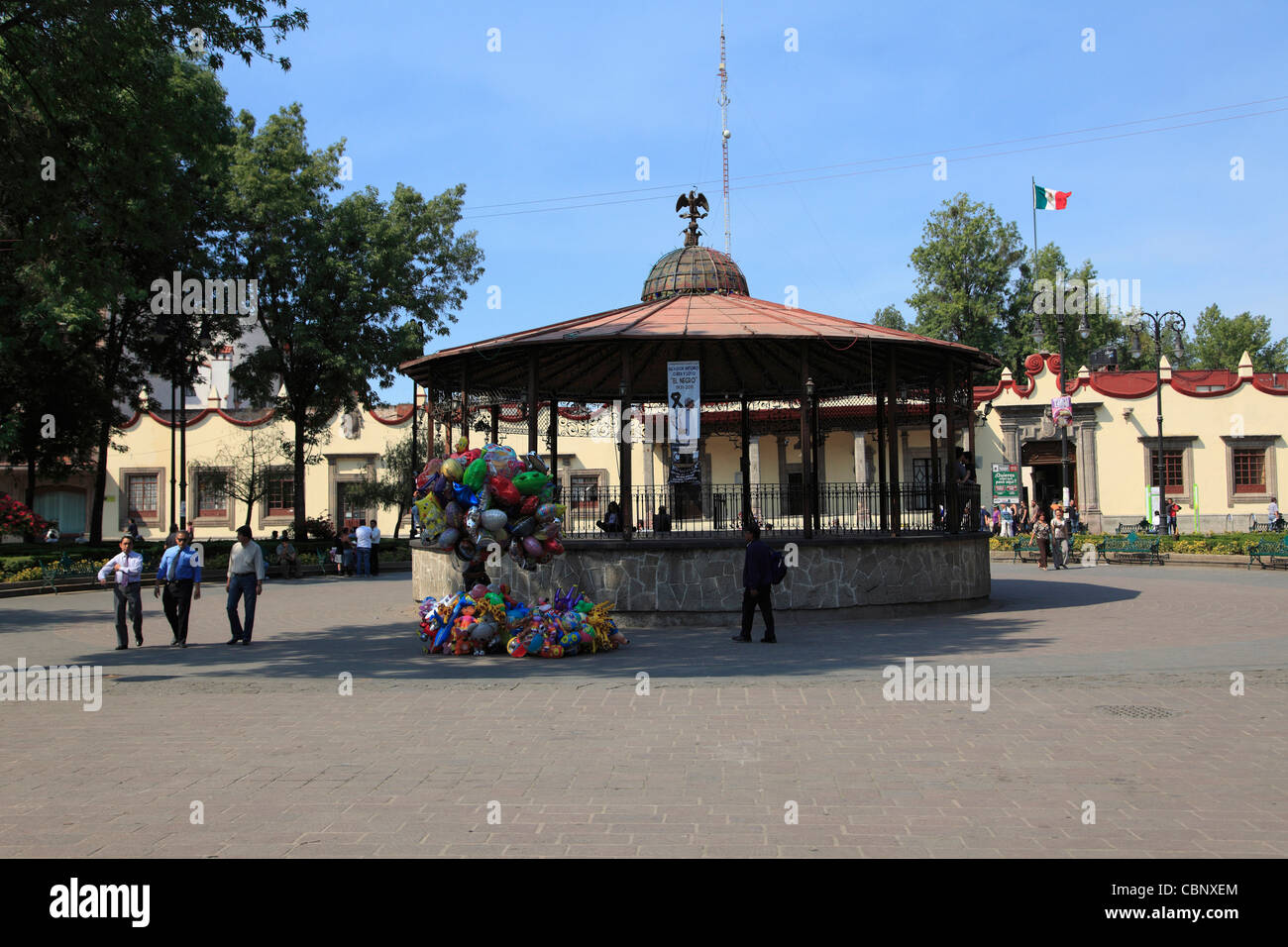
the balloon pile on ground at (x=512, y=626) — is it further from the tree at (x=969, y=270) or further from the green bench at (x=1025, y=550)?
the tree at (x=969, y=270)

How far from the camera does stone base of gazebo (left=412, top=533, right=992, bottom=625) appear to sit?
50.5 ft

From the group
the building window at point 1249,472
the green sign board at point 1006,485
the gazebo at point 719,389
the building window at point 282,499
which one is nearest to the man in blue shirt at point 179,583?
the gazebo at point 719,389

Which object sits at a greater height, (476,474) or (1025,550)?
(476,474)

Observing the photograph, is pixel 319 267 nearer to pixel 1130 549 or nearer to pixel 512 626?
pixel 512 626

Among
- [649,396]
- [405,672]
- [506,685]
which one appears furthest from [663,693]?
[649,396]

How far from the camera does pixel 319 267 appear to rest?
1252 inches

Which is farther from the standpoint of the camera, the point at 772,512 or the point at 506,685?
the point at 772,512

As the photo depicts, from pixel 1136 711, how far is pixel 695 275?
14.4 metres

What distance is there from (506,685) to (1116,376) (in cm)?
4099

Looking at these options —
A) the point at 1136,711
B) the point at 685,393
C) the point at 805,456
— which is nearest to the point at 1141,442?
the point at 805,456

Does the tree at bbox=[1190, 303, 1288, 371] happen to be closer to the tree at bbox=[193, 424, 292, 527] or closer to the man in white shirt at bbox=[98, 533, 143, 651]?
the tree at bbox=[193, 424, 292, 527]

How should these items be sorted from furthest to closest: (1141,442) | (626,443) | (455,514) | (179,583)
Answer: (1141,442) < (626,443) < (179,583) < (455,514)

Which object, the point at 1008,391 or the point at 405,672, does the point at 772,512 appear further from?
the point at 1008,391

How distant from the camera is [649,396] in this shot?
23734mm
